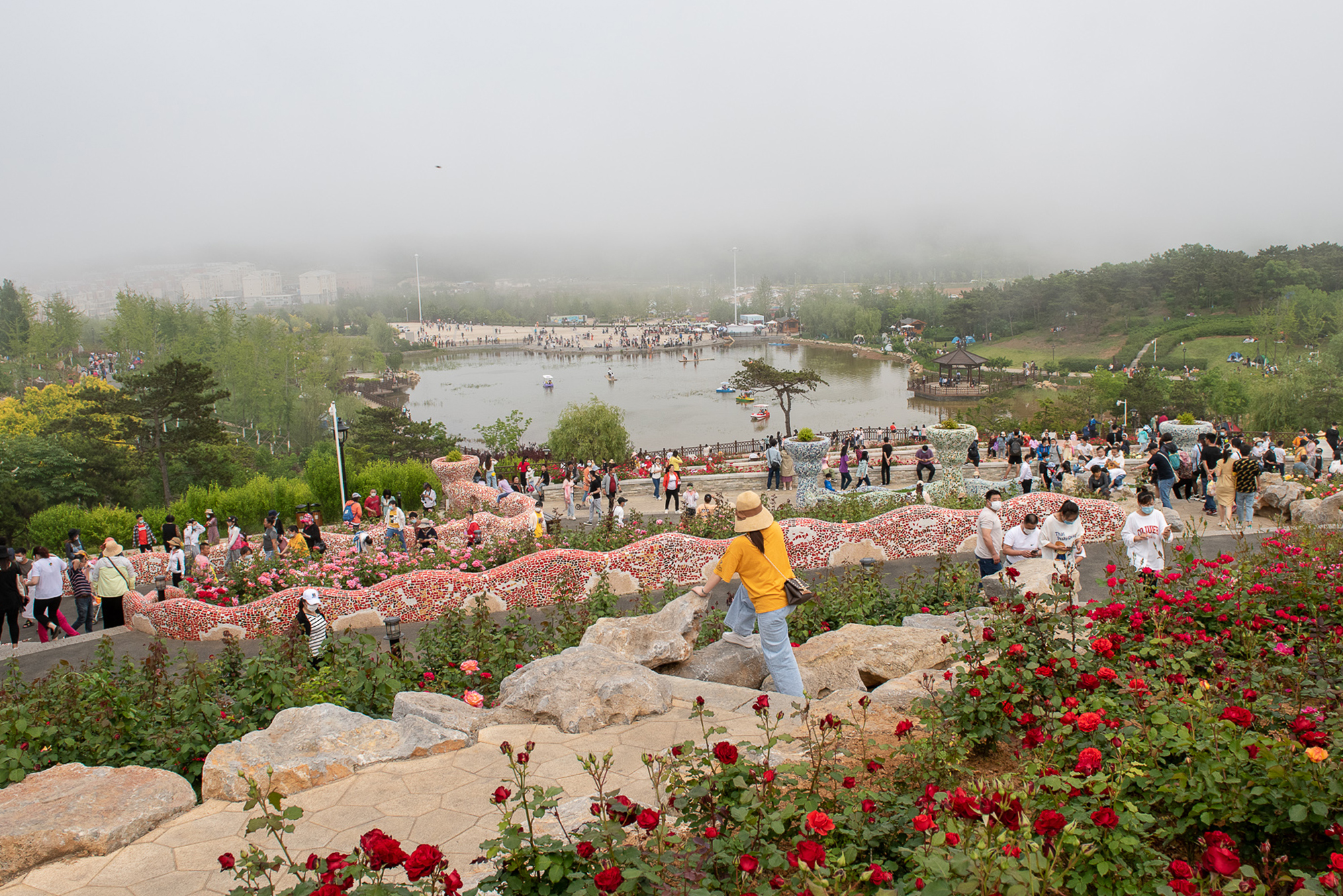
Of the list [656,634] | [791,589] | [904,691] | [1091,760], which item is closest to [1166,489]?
Answer: [656,634]

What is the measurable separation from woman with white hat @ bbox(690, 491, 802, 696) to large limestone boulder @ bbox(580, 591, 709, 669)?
103cm

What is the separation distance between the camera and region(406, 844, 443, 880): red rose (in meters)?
1.74

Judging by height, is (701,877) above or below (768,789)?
below

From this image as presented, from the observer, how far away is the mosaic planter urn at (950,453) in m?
12.9

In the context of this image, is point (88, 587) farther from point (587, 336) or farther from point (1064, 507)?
point (587, 336)

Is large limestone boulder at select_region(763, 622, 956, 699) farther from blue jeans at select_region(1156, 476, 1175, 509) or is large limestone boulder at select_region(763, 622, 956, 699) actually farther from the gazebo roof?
the gazebo roof

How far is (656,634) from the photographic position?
Result: 6273 mm

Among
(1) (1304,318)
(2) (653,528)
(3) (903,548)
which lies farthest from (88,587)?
(1) (1304,318)

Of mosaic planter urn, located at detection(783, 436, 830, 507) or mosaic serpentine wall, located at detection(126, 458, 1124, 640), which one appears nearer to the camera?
mosaic serpentine wall, located at detection(126, 458, 1124, 640)

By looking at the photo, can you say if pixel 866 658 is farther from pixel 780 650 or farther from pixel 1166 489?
pixel 1166 489

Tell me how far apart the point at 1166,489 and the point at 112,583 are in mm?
13870

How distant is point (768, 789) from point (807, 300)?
138 metres

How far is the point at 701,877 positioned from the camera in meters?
2.41

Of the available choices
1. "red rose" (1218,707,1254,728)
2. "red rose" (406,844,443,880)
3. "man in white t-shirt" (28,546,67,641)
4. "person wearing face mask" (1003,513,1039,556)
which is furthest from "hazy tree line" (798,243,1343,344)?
"red rose" (406,844,443,880)
